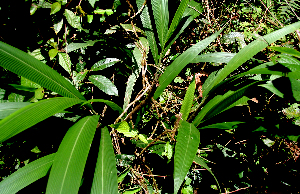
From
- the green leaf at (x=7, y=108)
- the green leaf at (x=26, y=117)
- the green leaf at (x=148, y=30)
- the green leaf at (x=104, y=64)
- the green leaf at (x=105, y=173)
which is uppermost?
the green leaf at (x=148, y=30)

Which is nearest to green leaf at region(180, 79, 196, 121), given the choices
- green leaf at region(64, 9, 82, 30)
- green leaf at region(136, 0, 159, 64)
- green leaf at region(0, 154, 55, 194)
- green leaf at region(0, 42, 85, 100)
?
green leaf at region(136, 0, 159, 64)

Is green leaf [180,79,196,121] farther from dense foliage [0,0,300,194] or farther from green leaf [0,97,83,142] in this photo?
green leaf [0,97,83,142]

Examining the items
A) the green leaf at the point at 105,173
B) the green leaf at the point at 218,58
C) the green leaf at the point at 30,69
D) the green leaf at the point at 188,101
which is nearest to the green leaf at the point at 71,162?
the green leaf at the point at 105,173

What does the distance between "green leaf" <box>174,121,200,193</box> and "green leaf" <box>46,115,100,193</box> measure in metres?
0.34

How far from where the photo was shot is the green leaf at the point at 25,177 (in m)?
0.64

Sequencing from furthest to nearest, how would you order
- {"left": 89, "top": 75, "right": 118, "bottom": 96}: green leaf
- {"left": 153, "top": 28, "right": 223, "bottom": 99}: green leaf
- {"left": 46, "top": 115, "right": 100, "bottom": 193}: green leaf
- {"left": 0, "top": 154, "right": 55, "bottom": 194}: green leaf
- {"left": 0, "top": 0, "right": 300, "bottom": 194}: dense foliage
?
{"left": 89, "top": 75, "right": 118, "bottom": 96}: green leaf → {"left": 153, "top": 28, "right": 223, "bottom": 99}: green leaf → {"left": 0, "top": 0, "right": 300, "bottom": 194}: dense foliage → {"left": 0, "top": 154, "right": 55, "bottom": 194}: green leaf → {"left": 46, "top": 115, "right": 100, "bottom": 193}: green leaf

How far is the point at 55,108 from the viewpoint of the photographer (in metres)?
0.64

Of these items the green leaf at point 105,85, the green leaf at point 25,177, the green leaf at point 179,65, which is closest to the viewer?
the green leaf at point 25,177

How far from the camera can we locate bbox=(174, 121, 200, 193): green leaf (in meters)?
0.65

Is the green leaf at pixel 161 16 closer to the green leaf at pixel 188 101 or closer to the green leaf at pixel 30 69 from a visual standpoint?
the green leaf at pixel 188 101

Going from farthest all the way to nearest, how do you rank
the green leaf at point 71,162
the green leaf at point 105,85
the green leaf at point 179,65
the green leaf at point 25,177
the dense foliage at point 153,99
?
the green leaf at point 105,85 < the green leaf at point 179,65 < the dense foliage at point 153,99 < the green leaf at point 25,177 < the green leaf at point 71,162

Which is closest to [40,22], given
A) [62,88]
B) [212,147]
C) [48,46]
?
[48,46]

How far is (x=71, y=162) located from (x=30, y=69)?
0.44 meters

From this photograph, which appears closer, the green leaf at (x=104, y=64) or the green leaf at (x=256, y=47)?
the green leaf at (x=256, y=47)
